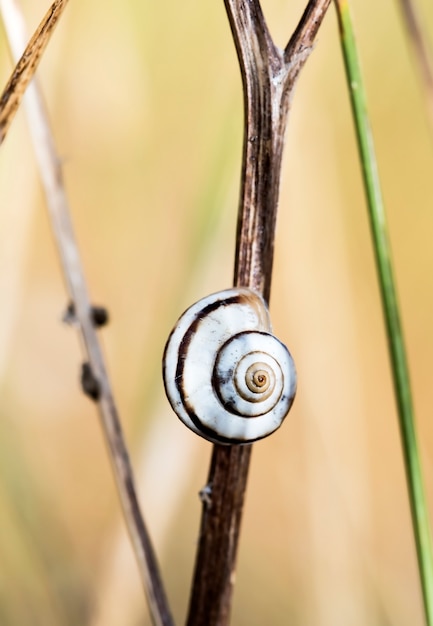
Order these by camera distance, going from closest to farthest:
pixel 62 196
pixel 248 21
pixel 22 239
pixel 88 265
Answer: pixel 248 21
pixel 62 196
pixel 22 239
pixel 88 265

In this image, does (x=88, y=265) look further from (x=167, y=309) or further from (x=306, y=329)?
(x=306, y=329)

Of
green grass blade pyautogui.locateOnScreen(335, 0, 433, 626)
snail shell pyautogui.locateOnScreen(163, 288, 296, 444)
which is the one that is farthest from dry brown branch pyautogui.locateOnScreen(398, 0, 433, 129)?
snail shell pyautogui.locateOnScreen(163, 288, 296, 444)

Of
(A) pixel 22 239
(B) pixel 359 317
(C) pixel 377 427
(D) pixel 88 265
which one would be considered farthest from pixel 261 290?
(D) pixel 88 265

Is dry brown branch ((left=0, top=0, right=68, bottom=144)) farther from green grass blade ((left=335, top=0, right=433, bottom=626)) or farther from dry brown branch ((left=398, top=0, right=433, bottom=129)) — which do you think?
dry brown branch ((left=398, top=0, right=433, bottom=129))

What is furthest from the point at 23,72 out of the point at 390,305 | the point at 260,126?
the point at 390,305

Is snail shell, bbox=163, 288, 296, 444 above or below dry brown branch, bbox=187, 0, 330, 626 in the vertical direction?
below
